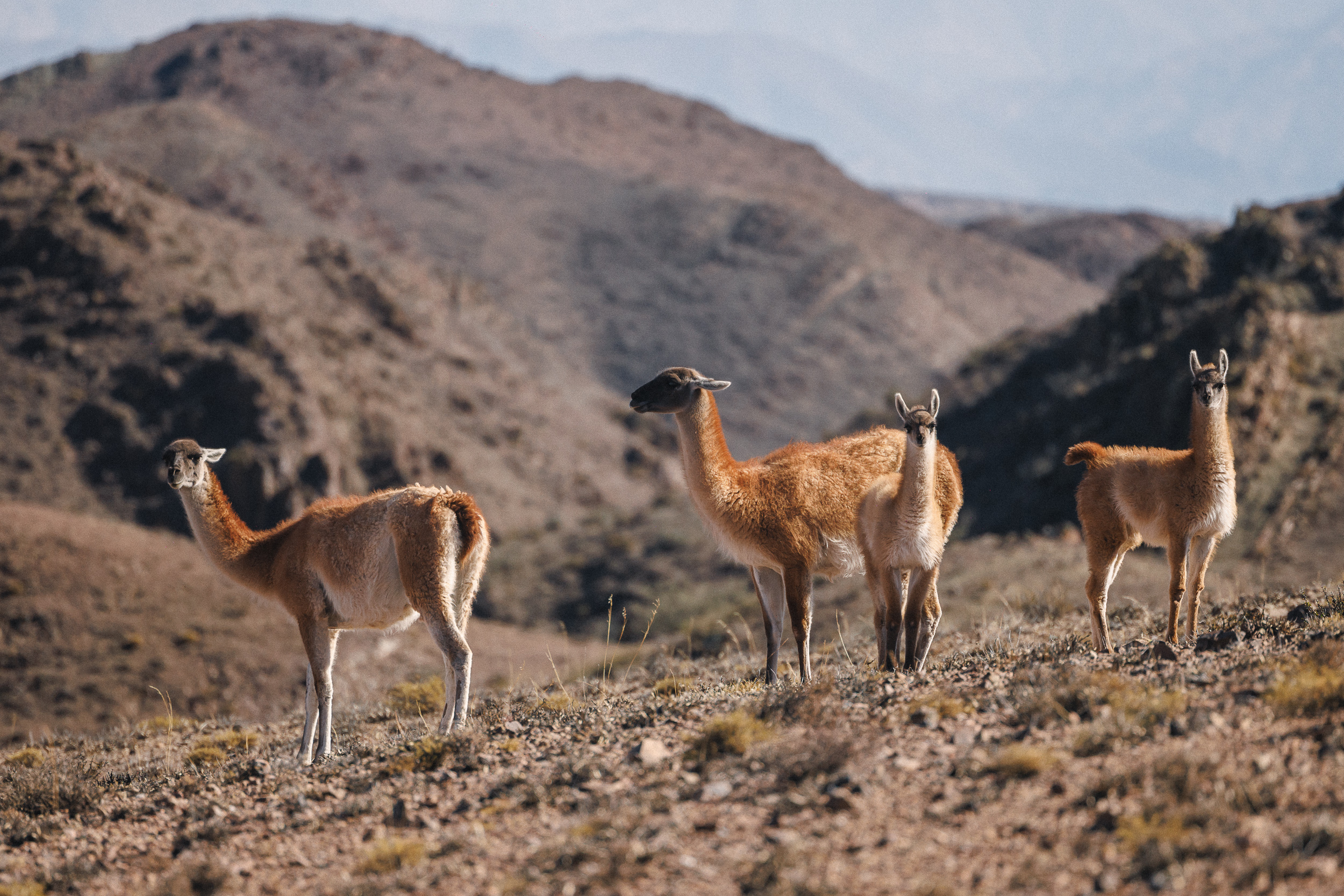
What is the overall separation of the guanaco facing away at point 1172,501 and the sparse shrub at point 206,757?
7.84m

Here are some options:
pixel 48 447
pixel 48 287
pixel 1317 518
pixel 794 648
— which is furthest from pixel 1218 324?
pixel 48 287

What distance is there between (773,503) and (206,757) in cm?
579

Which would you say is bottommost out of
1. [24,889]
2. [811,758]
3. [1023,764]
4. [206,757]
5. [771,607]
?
[206,757]

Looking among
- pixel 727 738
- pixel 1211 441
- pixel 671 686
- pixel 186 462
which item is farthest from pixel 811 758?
pixel 186 462

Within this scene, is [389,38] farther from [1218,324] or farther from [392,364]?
[1218,324]

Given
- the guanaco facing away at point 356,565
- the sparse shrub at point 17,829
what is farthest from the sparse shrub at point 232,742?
the sparse shrub at point 17,829

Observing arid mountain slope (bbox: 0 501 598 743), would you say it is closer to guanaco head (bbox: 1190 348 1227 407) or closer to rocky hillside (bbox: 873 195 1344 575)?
guanaco head (bbox: 1190 348 1227 407)

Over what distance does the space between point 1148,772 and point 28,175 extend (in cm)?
5308

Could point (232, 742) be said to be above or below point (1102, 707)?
below

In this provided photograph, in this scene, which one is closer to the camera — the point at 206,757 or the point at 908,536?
the point at 908,536

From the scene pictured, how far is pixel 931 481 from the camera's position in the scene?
7855 millimetres

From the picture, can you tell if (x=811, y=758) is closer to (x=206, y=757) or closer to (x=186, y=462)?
(x=206, y=757)

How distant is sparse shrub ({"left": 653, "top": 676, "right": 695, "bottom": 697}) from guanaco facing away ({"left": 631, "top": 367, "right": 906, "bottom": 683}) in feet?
4.03

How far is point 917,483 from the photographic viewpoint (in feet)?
25.5
